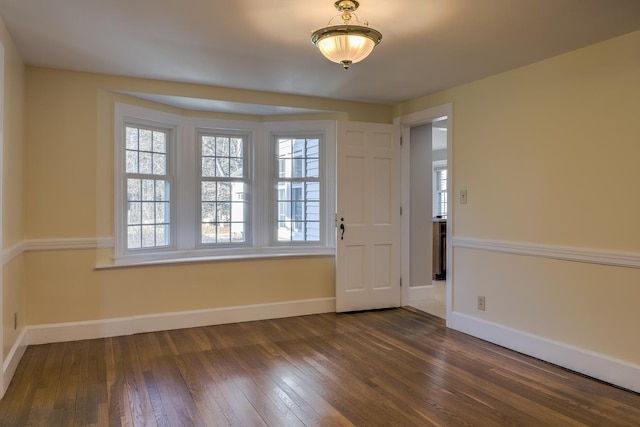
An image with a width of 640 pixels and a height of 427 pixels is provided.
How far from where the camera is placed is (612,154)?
117 inches

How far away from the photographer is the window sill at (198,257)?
400cm

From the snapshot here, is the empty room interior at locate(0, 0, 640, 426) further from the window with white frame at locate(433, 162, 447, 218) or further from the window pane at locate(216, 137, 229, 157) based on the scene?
the window with white frame at locate(433, 162, 447, 218)

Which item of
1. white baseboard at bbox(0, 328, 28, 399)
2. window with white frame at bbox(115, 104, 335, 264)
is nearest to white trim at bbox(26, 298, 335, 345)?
white baseboard at bbox(0, 328, 28, 399)

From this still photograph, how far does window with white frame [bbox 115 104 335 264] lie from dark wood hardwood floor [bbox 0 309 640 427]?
3.60 feet

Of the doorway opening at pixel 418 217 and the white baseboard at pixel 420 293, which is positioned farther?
the white baseboard at pixel 420 293

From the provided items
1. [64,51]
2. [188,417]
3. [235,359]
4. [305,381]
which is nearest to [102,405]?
[188,417]

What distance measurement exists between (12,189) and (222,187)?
2081 mm

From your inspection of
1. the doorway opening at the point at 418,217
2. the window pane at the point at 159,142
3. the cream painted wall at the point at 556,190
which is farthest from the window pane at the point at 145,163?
the cream painted wall at the point at 556,190

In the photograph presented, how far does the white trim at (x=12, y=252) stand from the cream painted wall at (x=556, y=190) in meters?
3.60

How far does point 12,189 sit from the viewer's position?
123 inches

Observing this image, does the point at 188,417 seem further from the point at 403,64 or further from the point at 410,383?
A: the point at 403,64

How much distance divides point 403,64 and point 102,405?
3176mm

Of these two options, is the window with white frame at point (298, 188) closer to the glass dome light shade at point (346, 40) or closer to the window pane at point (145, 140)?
the window pane at point (145, 140)

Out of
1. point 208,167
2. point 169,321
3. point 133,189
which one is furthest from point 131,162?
point 169,321
